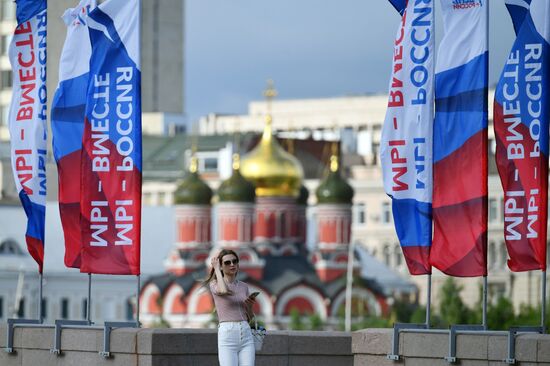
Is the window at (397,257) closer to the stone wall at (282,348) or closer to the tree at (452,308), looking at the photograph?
the tree at (452,308)

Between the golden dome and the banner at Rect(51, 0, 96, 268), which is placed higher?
the golden dome

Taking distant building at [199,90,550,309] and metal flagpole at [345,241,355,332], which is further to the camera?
distant building at [199,90,550,309]

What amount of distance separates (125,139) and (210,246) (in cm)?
6951

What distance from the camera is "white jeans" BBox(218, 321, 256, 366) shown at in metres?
24.2

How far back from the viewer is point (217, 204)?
10212cm

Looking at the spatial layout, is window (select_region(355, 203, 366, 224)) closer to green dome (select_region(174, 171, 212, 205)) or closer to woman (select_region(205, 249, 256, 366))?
green dome (select_region(174, 171, 212, 205))

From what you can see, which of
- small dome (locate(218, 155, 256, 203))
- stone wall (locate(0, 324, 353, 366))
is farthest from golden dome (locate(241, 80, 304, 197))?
stone wall (locate(0, 324, 353, 366))

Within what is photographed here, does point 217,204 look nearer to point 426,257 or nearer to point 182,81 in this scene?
point 182,81

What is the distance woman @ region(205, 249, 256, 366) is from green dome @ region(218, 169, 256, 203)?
7402cm

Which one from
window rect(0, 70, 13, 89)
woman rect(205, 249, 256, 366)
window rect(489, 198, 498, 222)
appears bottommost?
woman rect(205, 249, 256, 366)

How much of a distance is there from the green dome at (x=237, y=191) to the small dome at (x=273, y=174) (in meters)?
2.36

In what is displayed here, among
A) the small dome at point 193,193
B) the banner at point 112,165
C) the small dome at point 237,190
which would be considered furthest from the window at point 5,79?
the banner at point 112,165

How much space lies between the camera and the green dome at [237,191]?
98.4 m

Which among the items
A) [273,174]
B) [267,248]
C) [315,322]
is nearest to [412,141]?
[315,322]
